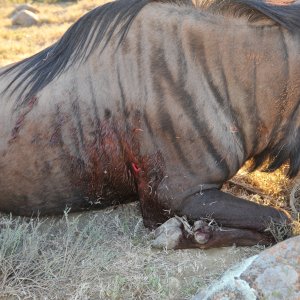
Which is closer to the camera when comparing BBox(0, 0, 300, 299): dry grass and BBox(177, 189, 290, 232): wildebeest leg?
BBox(0, 0, 300, 299): dry grass

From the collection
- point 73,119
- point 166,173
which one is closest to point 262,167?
point 166,173

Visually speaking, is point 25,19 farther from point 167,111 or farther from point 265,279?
point 265,279

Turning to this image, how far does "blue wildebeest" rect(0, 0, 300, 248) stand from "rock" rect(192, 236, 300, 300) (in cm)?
58

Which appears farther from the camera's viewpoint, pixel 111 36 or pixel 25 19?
pixel 25 19

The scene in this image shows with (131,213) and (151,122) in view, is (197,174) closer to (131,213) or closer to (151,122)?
(151,122)

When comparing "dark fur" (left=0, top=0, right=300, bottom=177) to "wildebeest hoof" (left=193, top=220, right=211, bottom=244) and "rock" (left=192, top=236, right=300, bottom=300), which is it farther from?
"rock" (left=192, top=236, right=300, bottom=300)

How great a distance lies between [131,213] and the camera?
3.28 metres

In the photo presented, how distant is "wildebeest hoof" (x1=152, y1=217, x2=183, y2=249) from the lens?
2842 millimetres

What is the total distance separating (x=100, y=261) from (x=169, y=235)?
355mm

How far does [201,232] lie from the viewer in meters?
2.84

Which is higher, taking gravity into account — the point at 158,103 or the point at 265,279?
the point at 158,103

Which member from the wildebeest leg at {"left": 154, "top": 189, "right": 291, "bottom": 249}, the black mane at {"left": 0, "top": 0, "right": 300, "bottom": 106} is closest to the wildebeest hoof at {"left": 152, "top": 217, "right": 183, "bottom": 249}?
the wildebeest leg at {"left": 154, "top": 189, "right": 291, "bottom": 249}

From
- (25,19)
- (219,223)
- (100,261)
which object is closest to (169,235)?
(219,223)

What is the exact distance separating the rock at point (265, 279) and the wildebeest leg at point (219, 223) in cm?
55
